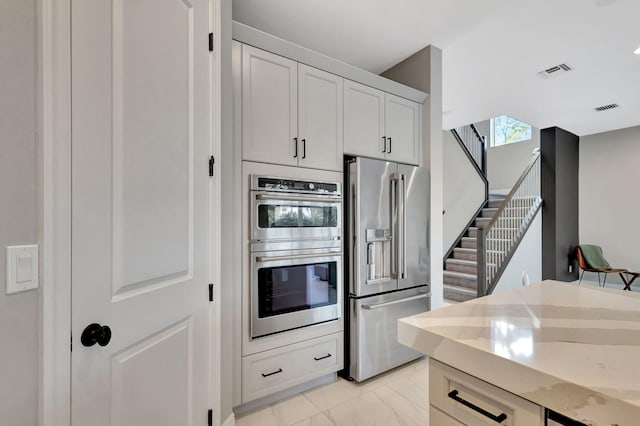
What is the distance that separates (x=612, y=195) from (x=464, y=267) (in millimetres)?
3201

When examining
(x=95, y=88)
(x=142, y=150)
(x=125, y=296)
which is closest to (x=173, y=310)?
(x=125, y=296)

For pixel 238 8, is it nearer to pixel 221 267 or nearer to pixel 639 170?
pixel 221 267

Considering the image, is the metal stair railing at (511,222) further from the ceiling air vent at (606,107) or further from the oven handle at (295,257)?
the oven handle at (295,257)

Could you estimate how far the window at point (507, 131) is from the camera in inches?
287

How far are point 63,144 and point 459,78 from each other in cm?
381

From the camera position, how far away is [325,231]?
2.23 m

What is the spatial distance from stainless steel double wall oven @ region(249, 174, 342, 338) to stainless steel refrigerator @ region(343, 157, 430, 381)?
0.46 feet

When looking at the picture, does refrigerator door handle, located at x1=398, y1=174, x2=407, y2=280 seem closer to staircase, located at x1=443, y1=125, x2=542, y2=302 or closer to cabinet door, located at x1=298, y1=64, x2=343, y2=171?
cabinet door, located at x1=298, y1=64, x2=343, y2=171

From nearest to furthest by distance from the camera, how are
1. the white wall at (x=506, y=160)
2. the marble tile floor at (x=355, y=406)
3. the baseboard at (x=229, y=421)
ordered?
the baseboard at (x=229, y=421) → the marble tile floor at (x=355, y=406) → the white wall at (x=506, y=160)

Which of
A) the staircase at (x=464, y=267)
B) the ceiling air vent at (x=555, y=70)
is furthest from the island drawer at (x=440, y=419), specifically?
the staircase at (x=464, y=267)

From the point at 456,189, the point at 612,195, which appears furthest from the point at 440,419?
the point at 612,195

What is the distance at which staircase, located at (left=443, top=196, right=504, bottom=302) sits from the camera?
4.72 metres

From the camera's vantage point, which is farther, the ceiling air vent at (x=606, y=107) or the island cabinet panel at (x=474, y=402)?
the ceiling air vent at (x=606, y=107)
